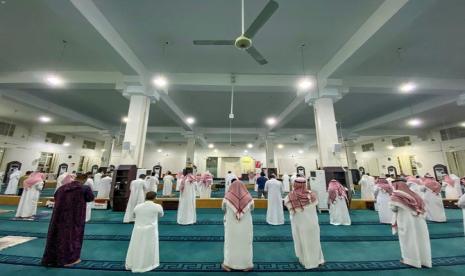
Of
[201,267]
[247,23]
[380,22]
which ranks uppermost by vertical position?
[247,23]

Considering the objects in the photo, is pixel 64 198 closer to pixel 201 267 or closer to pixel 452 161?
pixel 201 267

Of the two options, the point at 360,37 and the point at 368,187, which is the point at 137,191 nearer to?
the point at 360,37

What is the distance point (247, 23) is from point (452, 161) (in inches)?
638

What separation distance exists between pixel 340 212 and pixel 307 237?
114 inches

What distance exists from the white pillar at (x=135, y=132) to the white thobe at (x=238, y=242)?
445 cm

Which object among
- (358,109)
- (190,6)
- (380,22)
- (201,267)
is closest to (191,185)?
(201,267)

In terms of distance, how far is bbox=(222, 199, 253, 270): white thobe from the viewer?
2.80 meters

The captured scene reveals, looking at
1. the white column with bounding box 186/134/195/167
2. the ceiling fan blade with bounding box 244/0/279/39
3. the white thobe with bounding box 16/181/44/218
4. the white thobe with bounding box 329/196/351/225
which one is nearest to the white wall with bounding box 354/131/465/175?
the white thobe with bounding box 329/196/351/225

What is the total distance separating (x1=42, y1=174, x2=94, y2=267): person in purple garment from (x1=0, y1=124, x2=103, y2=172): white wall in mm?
14616

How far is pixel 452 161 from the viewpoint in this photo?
12445 millimetres

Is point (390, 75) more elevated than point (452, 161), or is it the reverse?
point (390, 75)

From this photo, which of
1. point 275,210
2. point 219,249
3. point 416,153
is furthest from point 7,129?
point 416,153

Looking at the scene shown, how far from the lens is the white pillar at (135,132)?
614 centimetres

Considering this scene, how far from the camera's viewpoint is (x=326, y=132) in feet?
21.6
